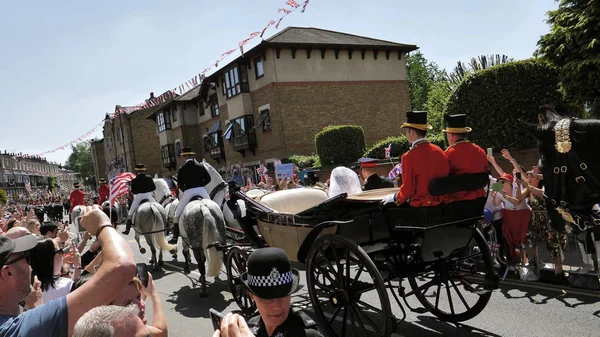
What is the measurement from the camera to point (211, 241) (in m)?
7.09

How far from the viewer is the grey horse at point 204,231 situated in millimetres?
7016

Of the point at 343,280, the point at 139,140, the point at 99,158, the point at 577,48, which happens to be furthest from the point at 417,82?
the point at 99,158

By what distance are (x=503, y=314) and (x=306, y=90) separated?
23.4 meters

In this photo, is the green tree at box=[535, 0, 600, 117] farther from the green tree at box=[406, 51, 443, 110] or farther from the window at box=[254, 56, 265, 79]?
the green tree at box=[406, 51, 443, 110]

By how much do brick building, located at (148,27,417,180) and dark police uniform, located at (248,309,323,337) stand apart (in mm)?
24539

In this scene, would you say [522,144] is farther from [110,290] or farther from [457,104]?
[110,290]

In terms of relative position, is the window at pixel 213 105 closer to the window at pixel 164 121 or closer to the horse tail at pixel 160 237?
A: the window at pixel 164 121

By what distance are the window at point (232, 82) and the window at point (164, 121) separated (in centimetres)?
1511

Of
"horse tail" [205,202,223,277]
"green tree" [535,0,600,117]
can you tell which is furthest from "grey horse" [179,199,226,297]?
"green tree" [535,0,600,117]

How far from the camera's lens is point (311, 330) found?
242 cm

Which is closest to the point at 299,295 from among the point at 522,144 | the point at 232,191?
the point at 232,191

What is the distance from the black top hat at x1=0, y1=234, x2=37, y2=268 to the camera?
6.40 ft

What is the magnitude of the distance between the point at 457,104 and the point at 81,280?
14.2 meters

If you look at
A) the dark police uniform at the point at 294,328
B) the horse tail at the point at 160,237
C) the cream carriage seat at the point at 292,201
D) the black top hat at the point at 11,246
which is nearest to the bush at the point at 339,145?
the horse tail at the point at 160,237
